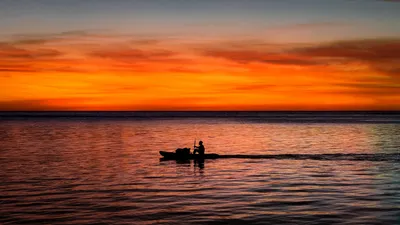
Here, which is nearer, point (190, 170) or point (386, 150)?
point (190, 170)

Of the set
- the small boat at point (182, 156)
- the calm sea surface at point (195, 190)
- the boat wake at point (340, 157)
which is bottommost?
the calm sea surface at point (195, 190)

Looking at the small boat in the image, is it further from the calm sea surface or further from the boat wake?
the boat wake

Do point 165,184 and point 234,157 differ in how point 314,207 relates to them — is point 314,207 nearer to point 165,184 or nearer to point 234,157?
point 165,184

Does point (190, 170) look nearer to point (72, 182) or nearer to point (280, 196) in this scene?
point (72, 182)

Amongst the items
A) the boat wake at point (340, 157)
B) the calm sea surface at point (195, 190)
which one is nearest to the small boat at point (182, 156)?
the calm sea surface at point (195, 190)

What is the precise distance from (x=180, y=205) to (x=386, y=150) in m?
35.5

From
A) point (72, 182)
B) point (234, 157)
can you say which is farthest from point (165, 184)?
point (234, 157)

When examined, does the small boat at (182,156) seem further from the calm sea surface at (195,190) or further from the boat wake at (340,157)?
the boat wake at (340,157)

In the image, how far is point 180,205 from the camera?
24359 mm

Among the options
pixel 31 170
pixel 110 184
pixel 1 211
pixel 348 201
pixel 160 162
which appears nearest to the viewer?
pixel 1 211

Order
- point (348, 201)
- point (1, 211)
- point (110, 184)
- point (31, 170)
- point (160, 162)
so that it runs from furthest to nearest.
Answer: point (160, 162), point (31, 170), point (110, 184), point (348, 201), point (1, 211)

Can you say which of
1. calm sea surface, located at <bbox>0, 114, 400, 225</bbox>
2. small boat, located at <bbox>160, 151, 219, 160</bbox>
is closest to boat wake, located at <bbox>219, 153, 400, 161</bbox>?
calm sea surface, located at <bbox>0, 114, 400, 225</bbox>

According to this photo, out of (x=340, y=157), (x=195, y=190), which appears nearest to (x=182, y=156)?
(x=340, y=157)

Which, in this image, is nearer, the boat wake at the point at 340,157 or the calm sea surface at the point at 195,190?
the calm sea surface at the point at 195,190
